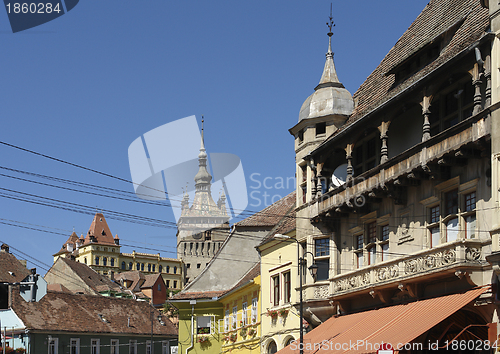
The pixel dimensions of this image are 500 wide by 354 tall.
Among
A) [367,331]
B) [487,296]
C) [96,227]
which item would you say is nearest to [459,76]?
[487,296]

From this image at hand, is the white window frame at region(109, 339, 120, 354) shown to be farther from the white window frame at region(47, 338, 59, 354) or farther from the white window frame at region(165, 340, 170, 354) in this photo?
the white window frame at region(47, 338, 59, 354)

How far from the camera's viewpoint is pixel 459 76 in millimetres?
22109

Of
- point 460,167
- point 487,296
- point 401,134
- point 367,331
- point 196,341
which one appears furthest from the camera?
point 196,341

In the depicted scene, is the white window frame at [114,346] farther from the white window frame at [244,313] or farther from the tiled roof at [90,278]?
the tiled roof at [90,278]

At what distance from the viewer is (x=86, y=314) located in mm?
66625

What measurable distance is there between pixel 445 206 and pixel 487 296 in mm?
4072

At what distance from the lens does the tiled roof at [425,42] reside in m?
22.8

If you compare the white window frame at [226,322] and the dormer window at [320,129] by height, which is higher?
the dormer window at [320,129]

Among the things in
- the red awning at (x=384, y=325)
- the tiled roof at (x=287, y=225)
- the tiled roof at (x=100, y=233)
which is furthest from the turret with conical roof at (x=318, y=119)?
the tiled roof at (x=100, y=233)

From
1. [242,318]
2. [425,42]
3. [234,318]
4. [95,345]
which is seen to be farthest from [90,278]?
[425,42]

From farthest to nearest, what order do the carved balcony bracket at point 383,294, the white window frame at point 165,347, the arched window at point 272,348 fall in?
1. the white window frame at point 165,347
2. the arched window at point 272,348
3. the carved balcony bracket at point 383,294

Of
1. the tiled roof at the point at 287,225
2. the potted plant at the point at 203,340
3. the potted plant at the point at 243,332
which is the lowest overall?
the potted plant at the point at 203,340

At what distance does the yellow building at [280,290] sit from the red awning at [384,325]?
486cm

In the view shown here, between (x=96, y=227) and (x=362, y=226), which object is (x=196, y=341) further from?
(x=96, y=227)
